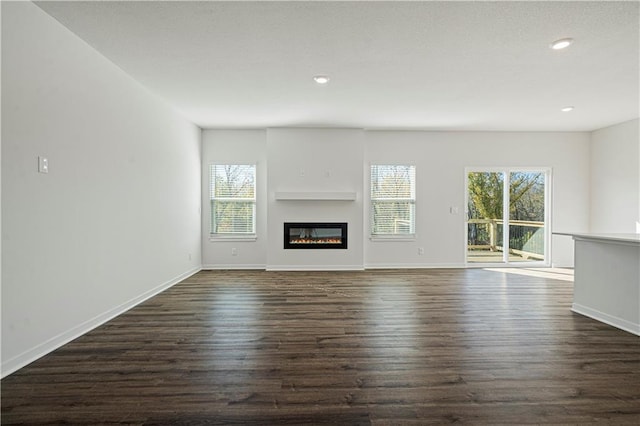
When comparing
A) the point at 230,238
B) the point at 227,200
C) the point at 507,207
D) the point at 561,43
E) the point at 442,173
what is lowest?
the point at 230,238

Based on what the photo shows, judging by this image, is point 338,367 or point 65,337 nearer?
point 338,367

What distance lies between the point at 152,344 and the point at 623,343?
4.04m

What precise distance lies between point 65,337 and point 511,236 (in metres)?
7.05

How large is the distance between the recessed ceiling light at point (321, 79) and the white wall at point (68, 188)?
213 centimetres

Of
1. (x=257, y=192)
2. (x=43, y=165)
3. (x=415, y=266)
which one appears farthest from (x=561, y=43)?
(x=257, y=192)

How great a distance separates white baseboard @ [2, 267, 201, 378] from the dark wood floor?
68mm

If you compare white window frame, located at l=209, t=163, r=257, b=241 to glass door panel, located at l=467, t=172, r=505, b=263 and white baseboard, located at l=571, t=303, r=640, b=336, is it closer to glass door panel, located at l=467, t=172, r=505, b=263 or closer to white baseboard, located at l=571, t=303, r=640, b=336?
glass door panel, located at l=467, t=172, r=505, b=263

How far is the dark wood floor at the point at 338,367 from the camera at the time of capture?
1.83 meters

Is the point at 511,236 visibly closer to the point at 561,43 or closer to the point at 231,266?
the point at 561,43

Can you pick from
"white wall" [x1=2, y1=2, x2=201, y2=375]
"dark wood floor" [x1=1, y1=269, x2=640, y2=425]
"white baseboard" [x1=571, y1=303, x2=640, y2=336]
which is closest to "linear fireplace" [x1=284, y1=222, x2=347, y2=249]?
"dark wood floor" [x1=1, y1=269, x2=640, y2=425]

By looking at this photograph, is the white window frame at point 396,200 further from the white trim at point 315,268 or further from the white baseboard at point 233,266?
the white baseboard at point 233,266

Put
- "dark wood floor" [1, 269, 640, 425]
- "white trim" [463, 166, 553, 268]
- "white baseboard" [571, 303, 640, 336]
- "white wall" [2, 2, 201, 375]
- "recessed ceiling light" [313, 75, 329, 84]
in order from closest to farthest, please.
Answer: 1. "dark wood floor" [1, 269, 640, 425]
2. "white wall" [2, 2, 201, 375]
3. "white baseboard" [571, 303, 640, 336]
4. "recessed ceiling light" [313, 75, 329, 84]
5. "white trim" [463, 166, 553, 268]

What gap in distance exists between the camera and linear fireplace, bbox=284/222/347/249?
6125 mm

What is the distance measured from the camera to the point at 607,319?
3.24 meters
